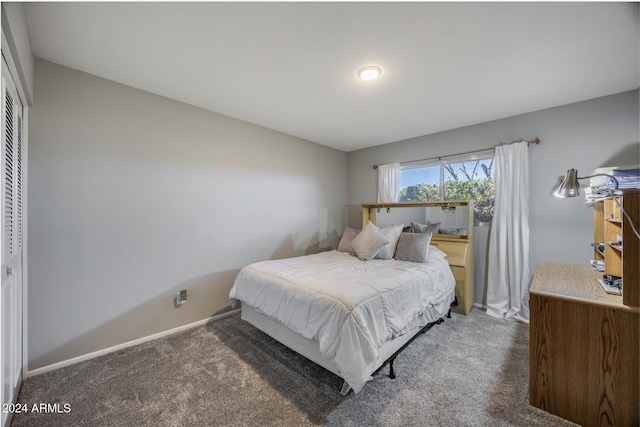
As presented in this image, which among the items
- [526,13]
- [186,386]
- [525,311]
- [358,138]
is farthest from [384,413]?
[358,138]

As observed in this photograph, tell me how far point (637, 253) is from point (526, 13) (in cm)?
151

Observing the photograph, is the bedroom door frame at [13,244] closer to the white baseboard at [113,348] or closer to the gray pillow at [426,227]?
the white baseboard at [113,348]

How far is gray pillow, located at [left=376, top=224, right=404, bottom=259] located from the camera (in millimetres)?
3133

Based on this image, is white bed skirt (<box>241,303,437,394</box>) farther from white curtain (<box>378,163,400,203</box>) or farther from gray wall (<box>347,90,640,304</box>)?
white curtain (<box>378,163,400,203</box>)

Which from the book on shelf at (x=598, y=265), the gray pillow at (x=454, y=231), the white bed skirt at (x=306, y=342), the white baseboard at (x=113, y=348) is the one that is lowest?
the white baseboard at (x=113, y=348)

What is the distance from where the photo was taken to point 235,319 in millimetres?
3012

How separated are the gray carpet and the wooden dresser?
0.17m

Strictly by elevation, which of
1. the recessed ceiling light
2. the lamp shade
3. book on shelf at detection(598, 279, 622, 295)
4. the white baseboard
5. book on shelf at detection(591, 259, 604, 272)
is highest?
the recessed ceiling light

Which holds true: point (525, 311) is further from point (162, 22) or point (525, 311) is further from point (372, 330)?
point (162, 22)

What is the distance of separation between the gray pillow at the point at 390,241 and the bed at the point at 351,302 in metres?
0.02

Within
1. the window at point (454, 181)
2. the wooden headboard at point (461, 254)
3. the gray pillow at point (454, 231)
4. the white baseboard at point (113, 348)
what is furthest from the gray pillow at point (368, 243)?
the white baseboard at point (113, 348)

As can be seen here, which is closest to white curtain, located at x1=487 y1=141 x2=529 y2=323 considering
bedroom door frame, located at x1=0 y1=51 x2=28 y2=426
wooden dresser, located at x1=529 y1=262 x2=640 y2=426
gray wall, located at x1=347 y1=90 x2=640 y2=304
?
gray wall, located at x1=347 y1=90 x2=640 y2=304

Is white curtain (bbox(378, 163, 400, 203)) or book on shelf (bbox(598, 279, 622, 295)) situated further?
white curtain (bbox(378, 163, 400, 203))

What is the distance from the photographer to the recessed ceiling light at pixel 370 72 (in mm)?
2094
